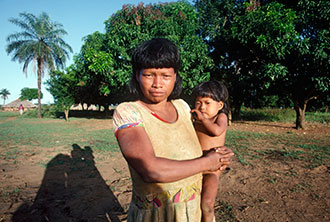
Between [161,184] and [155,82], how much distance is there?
1.90 feet

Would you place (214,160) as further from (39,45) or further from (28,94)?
(28,94)

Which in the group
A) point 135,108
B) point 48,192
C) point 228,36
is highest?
point 228,36

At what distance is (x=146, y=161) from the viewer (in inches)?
36.7

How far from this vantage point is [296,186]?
3.61m

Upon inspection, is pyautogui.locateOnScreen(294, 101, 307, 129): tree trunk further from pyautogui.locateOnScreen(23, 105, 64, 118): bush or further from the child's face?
pyautogui.locateOnScreen(23, 105, 64, 118): bush

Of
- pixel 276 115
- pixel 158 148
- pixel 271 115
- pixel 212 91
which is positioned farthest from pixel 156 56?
pixel 271 115

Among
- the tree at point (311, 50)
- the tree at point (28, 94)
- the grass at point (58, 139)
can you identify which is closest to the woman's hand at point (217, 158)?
the grass at point (58, 139)

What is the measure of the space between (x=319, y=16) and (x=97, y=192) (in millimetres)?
10338

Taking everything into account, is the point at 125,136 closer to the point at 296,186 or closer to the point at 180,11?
the point at 296,186

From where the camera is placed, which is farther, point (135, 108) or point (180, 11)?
point (180, 11)

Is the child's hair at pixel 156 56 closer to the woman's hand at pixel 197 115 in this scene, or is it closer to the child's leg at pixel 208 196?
the woman's hand at pixel 197 115

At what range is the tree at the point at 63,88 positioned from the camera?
18781 mm

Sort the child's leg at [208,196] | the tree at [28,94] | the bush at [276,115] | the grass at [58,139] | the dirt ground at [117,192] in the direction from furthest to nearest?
the tree at [28,94]
the bush at [276,115]
the grass at [58,139]
the dirt ground at [117,192]
the child's leg at [208,196]

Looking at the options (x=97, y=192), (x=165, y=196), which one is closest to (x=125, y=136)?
(x=165, y=196)
